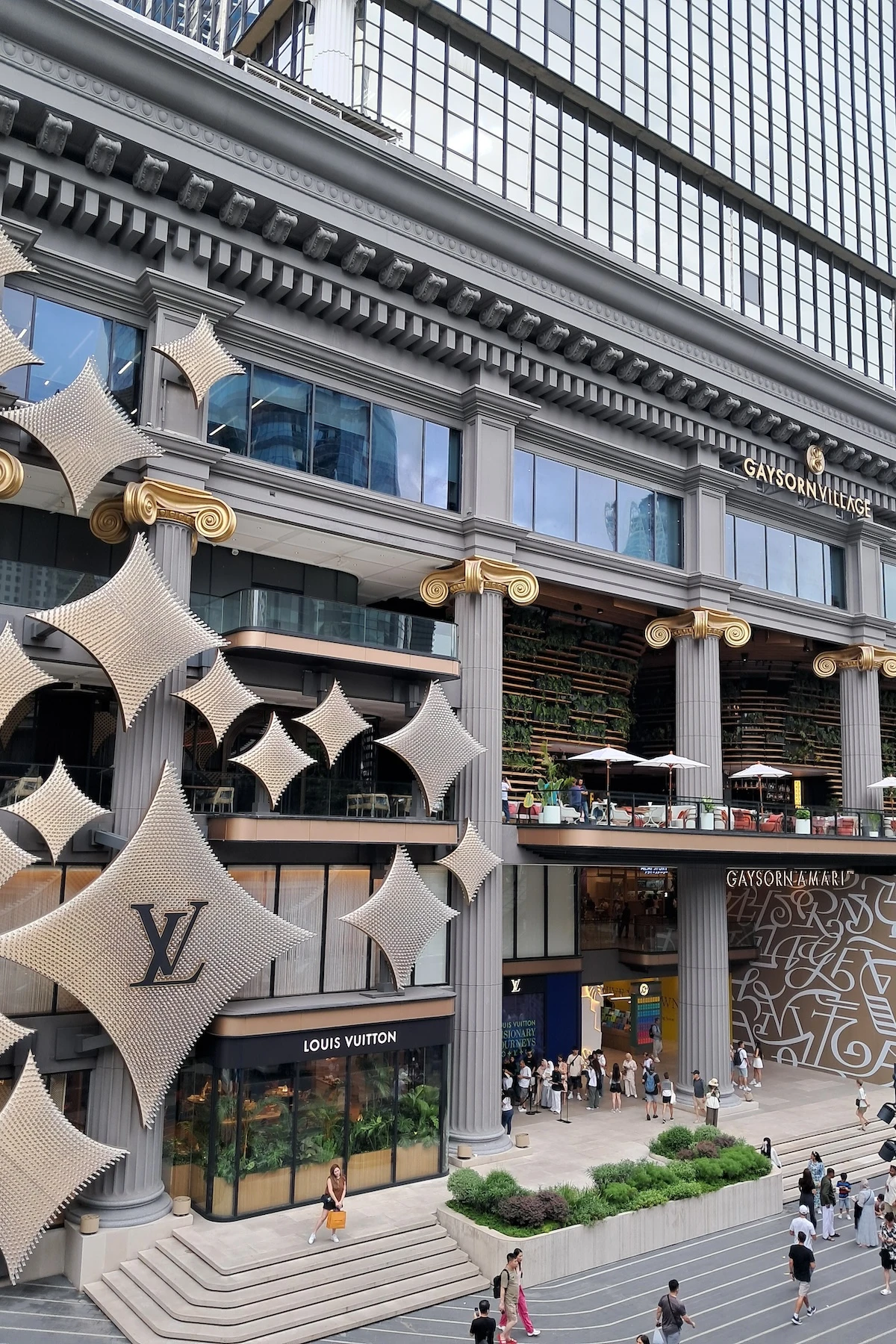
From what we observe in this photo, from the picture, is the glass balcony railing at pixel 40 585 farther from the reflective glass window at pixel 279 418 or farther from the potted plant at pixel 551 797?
the potted plant at pixel 551 797

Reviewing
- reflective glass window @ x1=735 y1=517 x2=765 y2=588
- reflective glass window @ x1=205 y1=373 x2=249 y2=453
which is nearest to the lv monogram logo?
reflective glass window @ x1=205 y1=373 x2=249 y2=453

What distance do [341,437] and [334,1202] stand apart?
611 inches

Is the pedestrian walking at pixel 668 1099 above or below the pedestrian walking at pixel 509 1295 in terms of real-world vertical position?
above

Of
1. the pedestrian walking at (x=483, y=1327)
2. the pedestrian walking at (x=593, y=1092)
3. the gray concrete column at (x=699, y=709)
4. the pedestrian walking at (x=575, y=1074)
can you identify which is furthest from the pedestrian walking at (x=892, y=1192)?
the gray concrete column at (x=699, y=709)

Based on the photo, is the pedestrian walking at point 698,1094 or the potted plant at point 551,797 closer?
the potted plant at point 551,797

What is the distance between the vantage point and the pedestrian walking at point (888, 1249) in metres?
19.0

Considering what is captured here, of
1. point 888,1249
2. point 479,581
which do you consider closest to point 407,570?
point 479,581

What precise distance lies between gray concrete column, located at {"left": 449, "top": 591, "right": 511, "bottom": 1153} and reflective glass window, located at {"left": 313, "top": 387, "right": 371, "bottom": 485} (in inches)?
159

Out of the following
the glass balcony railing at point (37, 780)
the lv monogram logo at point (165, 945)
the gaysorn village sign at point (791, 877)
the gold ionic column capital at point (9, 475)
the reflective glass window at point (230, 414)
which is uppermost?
the reflective glass window at point (230, 414)

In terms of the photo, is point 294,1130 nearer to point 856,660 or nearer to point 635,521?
point 635,521

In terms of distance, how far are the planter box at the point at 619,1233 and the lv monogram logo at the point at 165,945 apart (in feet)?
22.5

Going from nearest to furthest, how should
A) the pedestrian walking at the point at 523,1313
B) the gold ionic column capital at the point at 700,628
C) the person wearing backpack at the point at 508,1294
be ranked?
the person wearing backpack at the point at 508,1294
the pedestrian walking at the point at 523,1313
the gold ionic column capital at the point at 700,628

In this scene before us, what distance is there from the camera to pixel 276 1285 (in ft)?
55.7

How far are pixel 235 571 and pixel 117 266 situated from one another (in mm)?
7170
